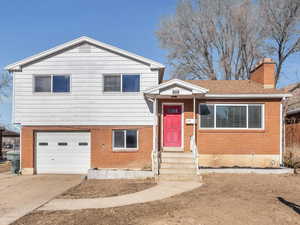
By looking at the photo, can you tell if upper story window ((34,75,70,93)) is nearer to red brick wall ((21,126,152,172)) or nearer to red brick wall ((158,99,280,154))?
red brick wall ((21,126,152,172))

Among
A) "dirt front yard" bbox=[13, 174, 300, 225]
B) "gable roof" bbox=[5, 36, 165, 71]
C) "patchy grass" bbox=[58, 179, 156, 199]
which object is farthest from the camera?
"gable roof" bbox=[5, 36, 165, 71]

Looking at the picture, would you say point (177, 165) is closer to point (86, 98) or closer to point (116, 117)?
point (116, 117)

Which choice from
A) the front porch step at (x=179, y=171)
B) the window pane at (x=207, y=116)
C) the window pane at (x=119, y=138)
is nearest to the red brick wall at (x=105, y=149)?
the window pane at (x=119, y=138)

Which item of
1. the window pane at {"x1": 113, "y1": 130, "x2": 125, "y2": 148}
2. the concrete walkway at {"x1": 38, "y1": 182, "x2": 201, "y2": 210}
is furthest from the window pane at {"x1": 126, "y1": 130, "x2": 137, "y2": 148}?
the concrete walkway at {"x1": 38, "y1": 182, "x2": 201, "y2": 210}

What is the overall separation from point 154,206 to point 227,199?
234cm

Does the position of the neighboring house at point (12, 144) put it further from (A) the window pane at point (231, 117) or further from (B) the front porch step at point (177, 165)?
(A) the window pane at point (231, 117)

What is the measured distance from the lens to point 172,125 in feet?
43.6

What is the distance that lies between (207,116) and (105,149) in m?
5.63

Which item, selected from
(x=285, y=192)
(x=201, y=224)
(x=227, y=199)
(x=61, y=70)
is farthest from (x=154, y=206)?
(x=61, y=70)

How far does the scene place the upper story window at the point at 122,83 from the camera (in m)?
13.0

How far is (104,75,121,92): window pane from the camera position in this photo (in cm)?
A: 1305

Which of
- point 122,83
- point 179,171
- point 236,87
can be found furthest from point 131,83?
point 236,87

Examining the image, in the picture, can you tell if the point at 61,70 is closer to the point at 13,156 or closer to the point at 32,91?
the point at 32,91

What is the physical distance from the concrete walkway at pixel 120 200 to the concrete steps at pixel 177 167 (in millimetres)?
1170
